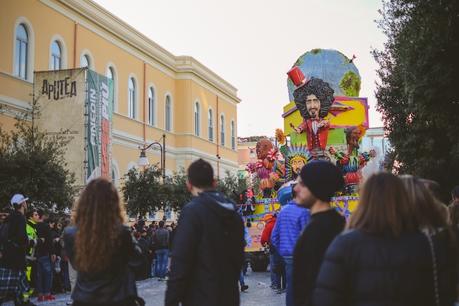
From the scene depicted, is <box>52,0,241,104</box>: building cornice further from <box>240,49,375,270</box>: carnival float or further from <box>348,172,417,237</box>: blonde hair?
<box>348,172,417,237</box>: blonde hair

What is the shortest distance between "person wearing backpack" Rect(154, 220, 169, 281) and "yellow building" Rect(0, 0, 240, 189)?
8939 millimetres

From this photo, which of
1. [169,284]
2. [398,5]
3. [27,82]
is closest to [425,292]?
[169,284]

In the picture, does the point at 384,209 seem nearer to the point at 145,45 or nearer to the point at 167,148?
the point at 145,45

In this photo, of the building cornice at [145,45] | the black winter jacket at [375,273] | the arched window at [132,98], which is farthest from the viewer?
the arched window at [132,98]

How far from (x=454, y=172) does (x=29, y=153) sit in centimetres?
1211

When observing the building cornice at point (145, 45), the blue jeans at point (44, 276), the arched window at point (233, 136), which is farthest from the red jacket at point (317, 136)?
the arched window at point (233, 136)

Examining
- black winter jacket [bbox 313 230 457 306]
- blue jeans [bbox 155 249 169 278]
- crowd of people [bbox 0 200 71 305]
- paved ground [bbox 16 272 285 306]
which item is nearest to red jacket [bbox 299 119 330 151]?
paved ground [bbox 16 272 285 306]

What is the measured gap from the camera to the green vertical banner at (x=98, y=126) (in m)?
25.4

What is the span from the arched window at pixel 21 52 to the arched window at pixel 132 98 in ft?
35.8

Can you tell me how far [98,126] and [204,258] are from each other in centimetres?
2206

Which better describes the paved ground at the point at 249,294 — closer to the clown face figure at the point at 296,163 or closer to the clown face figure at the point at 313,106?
the clown face figure at the point at 296,163

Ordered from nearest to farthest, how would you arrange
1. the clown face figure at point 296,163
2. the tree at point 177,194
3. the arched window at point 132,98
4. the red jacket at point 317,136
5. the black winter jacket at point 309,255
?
the black winter jacket at point 309,255
the clown face figure at point 296,163
the red jacket at point 317,136
the tree at point 177,194
the arched window at point 132,98

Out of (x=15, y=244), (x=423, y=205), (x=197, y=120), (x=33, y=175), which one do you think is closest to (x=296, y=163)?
(x=33, y=175)

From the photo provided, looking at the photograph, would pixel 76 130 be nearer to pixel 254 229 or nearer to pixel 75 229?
pixel 254 229
